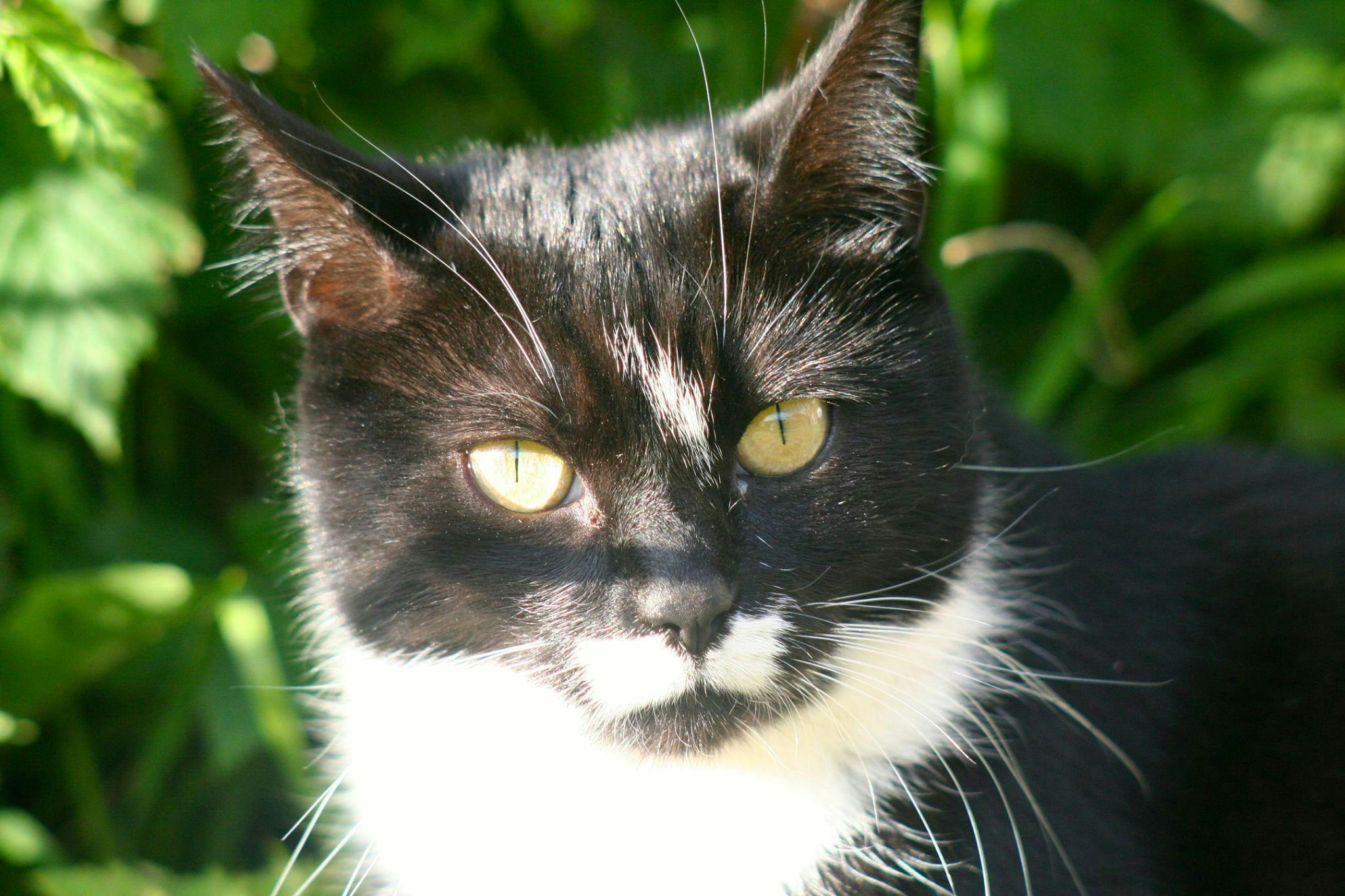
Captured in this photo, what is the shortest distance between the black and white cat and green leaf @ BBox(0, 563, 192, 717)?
0.55 m

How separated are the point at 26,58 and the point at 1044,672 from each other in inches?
48.2

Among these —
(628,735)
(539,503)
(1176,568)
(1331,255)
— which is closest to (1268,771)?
(1176,568)

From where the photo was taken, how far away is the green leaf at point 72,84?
4.01ft

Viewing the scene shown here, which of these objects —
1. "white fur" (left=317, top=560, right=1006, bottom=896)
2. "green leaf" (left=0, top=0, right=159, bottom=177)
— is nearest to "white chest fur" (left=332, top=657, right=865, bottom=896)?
"white fur" (left=317, top=560, right=1006, bottom=896)

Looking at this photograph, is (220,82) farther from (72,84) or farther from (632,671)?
(632,671)

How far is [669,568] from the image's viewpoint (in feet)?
3.29

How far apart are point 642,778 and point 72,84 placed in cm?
93

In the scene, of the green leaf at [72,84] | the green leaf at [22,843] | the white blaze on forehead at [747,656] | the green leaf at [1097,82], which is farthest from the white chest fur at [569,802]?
the green leaf at [1097,82]

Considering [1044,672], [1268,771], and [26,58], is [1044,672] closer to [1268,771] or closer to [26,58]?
[1268,771]

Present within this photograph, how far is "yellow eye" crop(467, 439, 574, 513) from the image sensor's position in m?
1.09

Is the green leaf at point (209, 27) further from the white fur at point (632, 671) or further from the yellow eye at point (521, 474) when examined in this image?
the white fur at point (632, 671)

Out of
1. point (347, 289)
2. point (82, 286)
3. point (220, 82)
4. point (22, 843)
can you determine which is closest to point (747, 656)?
point (347, 289)

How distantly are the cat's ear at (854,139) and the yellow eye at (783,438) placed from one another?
0.59 feet

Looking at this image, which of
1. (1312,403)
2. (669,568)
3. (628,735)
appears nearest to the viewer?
(669,568)
